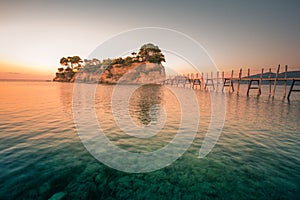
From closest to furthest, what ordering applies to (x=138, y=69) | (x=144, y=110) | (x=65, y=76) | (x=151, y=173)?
(x=151, y=173) → (x=144, y=110) → (x=138, y=69) → (x=65, y=76)

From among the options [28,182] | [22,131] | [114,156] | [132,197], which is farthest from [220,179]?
[22,131]

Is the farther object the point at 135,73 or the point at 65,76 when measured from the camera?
the point at 65,76

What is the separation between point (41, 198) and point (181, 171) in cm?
455

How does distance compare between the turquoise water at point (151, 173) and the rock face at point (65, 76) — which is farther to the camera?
the rock face at point (65, 76)

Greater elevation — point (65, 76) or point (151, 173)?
point (65, 76)

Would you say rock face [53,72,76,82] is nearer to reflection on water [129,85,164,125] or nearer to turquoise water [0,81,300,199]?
reflection on water [129,85,164,125]

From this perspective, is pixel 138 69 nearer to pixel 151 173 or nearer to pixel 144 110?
pixel 144 110

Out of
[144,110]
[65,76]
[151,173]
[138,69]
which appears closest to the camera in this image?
[151,173]

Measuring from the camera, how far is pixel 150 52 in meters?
110

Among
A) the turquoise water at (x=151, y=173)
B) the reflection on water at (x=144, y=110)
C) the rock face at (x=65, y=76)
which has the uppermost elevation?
the rock face at (x=65, y=76)

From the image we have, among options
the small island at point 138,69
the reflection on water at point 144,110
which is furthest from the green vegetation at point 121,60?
the reflection on water at point 144,110

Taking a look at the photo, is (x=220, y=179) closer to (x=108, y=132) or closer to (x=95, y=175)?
(x=95, y=175)

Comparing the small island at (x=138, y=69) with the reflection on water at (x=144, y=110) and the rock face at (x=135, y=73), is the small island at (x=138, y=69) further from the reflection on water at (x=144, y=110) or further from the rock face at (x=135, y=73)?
the reflection on water at (x=144, y=110)

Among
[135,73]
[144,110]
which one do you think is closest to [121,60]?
[135,73]
